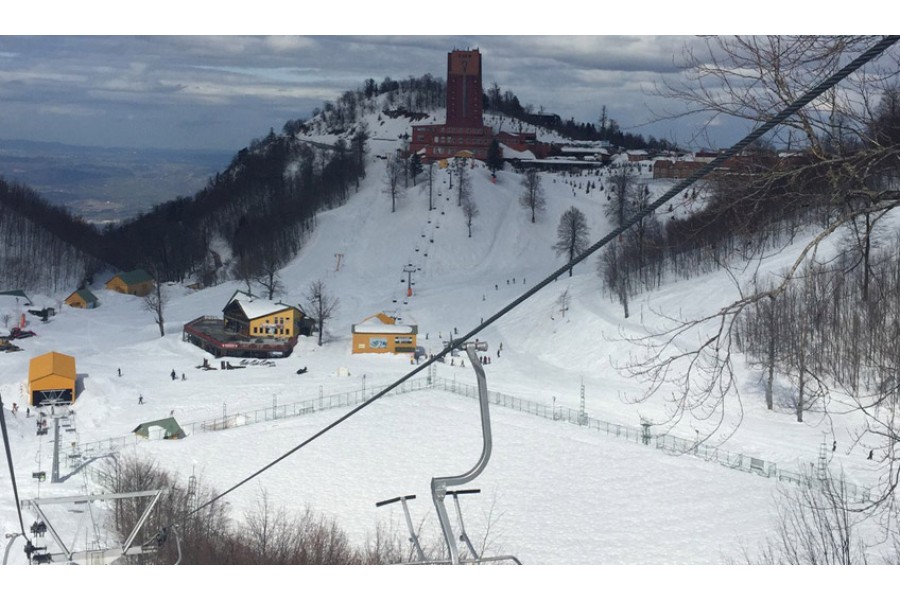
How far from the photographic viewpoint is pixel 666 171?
29.6 m

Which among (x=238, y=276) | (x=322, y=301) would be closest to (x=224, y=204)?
(x=238, y=276)

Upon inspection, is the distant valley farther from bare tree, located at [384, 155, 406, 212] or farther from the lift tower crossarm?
the lift tower crossarm

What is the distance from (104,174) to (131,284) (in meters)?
17.7

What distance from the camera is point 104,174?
133 feet

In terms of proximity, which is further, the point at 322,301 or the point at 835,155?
the point at 322,301

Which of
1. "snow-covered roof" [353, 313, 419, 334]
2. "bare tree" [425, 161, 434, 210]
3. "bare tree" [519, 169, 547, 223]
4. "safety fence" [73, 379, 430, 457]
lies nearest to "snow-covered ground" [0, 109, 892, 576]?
"safety fence" [73, 379, 430, 457]

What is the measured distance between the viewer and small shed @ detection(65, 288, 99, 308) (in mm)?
23031

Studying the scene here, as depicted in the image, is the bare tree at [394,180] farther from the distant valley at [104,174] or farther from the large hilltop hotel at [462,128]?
the distant valley at [104,174]

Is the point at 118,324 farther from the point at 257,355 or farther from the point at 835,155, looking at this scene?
the point at 835,155

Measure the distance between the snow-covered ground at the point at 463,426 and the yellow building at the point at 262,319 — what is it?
58 cm

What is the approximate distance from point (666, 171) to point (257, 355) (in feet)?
54.2

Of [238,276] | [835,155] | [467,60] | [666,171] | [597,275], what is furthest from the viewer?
[467,60]

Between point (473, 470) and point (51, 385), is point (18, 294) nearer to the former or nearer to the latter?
point (51, 385)

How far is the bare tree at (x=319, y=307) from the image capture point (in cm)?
1841
